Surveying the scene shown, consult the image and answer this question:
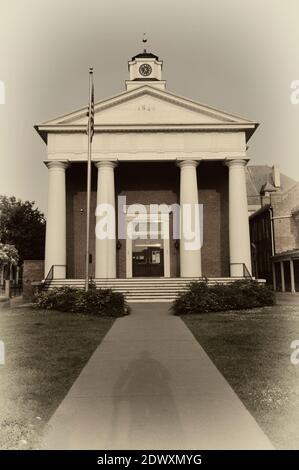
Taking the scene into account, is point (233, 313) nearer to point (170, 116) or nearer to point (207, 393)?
point (207, 393)

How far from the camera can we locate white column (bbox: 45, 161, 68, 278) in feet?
91.9

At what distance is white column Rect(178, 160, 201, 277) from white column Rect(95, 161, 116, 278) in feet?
15.4

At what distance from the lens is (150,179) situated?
31.8 meters

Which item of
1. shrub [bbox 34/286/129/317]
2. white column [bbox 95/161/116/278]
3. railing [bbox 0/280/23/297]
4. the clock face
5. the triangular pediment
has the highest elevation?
the clock face

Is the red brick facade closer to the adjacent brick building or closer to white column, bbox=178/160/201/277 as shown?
white column, bbox=178/160/201/277

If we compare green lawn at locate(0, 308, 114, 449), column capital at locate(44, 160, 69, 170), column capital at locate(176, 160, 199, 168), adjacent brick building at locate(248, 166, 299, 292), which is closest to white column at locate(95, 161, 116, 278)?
column capital at locate(44, 160, 69, 170)

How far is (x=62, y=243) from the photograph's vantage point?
93.6ft

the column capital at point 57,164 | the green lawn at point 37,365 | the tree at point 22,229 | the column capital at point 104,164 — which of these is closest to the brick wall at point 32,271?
the column capital at point 57,164

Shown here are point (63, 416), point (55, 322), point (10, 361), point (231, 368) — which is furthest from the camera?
point (55, 322)

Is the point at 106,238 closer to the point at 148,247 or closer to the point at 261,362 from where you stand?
the point at 148,247

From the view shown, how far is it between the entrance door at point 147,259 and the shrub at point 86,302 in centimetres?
1309

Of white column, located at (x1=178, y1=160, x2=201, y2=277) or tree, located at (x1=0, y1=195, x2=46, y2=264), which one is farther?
tree, located at (x1=0, y1=195, x2=46, y2=264)
